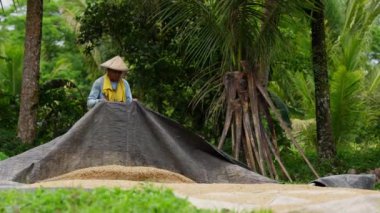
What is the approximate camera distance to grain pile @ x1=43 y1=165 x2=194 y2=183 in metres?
8.03

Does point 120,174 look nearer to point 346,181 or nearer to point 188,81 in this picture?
point 346,181

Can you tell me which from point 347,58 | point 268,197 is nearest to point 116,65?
point 268,197

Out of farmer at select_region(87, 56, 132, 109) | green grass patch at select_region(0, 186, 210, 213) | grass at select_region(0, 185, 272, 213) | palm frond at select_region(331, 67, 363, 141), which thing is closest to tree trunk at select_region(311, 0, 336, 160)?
palm frond at select_region(331, 67, 363, 141)

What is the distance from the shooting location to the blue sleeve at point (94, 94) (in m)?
9.12

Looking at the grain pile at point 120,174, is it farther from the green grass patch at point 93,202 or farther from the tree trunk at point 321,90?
the tree trunk at point 321,90

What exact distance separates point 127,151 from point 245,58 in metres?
3.14

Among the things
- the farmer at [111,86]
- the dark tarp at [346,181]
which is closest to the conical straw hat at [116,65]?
the farmer at [111,86]

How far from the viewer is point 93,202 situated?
4.76 metres

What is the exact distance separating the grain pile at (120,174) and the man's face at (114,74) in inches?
54.2

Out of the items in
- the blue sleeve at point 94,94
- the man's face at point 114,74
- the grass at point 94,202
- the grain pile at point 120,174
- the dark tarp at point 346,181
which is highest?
the man's face at point 114,74

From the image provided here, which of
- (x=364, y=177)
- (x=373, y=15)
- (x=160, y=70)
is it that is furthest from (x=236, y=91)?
(x=373, y=15)

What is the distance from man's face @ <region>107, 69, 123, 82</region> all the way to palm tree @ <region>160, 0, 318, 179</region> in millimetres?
1888

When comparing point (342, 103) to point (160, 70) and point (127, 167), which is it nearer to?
point (160, 70)

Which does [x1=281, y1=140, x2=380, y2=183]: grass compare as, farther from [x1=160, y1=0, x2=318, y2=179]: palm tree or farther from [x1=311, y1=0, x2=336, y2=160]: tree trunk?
[x1=160, y1=0, x2=318, y2=179]: palm tree
